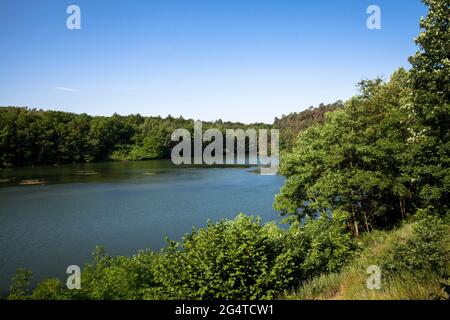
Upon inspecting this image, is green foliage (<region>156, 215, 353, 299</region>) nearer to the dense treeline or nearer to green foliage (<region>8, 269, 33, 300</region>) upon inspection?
green foliage (<region>8, 269, 33, 300</region>)

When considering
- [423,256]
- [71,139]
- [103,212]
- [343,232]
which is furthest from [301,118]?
[423,256]

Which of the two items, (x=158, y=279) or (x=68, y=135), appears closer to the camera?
(x=158, y=279)

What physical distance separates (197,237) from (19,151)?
3472 inches

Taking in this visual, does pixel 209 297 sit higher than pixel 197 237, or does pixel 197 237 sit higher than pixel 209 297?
pixel 197 237

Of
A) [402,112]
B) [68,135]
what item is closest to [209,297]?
[402,112]

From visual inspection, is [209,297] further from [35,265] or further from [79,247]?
[79,247]

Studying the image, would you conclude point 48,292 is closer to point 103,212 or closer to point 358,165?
point 358,165

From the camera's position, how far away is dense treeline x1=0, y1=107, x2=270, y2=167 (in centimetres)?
8700

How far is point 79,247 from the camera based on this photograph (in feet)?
80.4

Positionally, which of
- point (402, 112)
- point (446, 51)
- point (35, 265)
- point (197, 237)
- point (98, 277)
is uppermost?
point (446, 51)

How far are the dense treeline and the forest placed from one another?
79.8 m

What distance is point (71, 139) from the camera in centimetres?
9806

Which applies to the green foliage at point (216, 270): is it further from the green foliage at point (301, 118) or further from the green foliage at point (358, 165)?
the green foliage at point (301, 118)

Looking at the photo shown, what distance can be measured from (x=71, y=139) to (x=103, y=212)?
6992 cm
